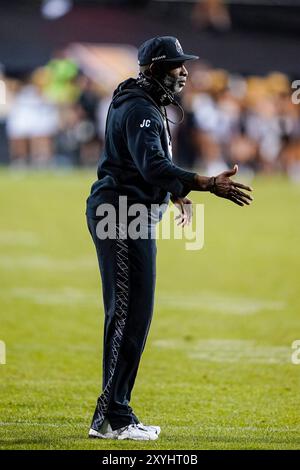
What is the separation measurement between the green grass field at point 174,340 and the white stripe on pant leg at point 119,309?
26 centimetres

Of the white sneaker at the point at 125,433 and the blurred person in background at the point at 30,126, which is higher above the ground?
the blurred person in background at the point at 30,126

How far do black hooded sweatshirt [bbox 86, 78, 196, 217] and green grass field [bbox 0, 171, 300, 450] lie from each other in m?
1.40

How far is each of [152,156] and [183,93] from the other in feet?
100.0

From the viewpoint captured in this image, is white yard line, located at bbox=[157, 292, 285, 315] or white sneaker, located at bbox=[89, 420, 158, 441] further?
white yard line, located at bbox=[157, 292, 285, 315]

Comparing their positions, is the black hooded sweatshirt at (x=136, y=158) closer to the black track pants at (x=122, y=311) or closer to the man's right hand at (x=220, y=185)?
the man's right hand at (x=220, y=185)

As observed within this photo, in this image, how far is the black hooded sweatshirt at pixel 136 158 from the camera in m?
6.72

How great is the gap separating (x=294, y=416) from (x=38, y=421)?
65.3 inches

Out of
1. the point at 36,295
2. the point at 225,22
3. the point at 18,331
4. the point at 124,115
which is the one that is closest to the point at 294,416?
the point at 124,115

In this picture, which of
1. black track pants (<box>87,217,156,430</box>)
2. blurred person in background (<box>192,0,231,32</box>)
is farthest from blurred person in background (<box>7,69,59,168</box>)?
black track pants (<box>87,217,156,430</box>)

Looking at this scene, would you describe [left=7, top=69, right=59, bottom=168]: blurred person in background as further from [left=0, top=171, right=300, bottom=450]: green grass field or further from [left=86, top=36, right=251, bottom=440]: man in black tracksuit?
[left=86, top=36, right=251, bottom=440]: man in black tracksuit

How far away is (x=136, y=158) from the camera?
22.2 ft

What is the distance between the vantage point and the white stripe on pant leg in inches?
278

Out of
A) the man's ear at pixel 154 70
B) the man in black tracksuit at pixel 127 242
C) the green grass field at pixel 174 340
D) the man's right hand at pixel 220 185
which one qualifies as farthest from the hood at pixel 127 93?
the green grass field at pixel 174 340
